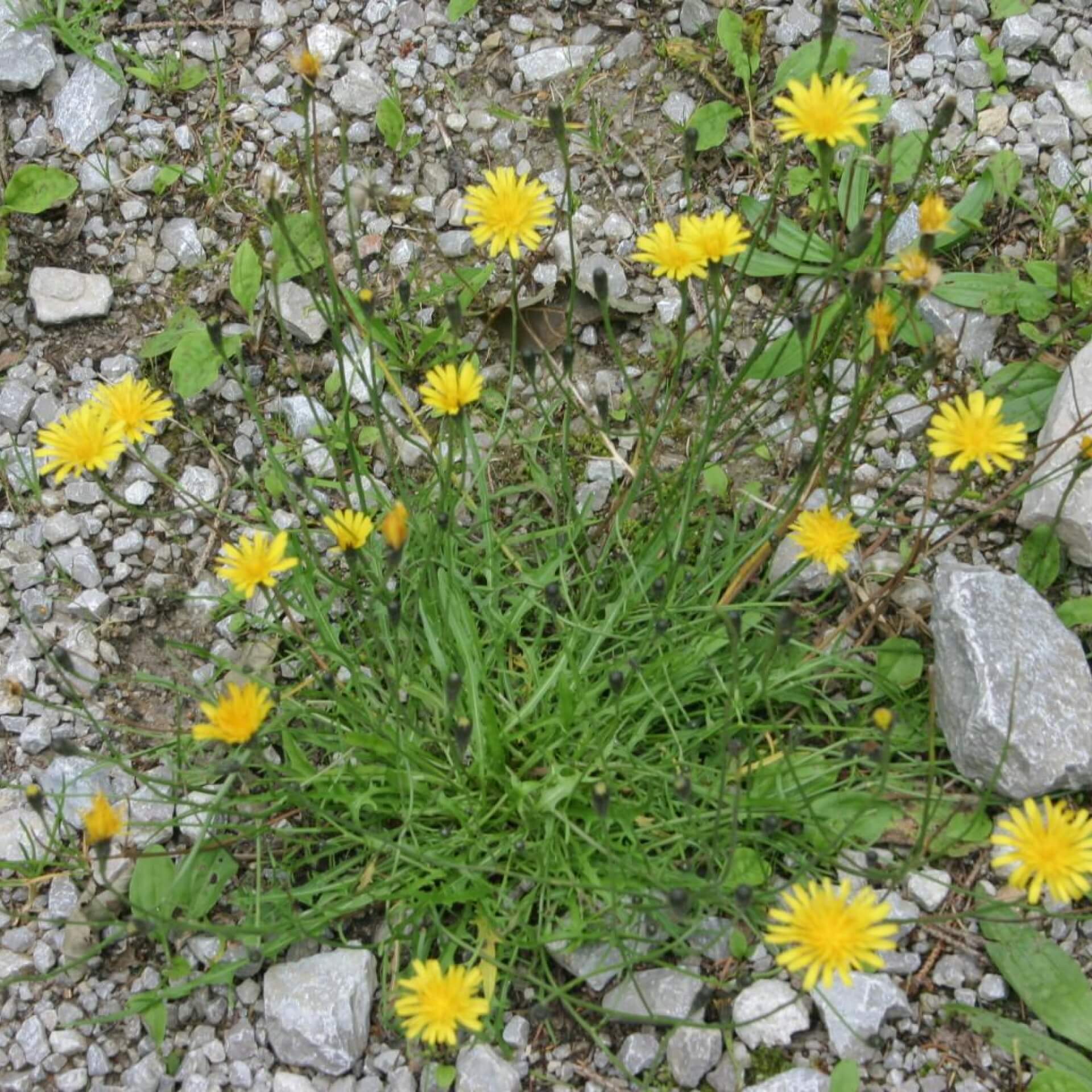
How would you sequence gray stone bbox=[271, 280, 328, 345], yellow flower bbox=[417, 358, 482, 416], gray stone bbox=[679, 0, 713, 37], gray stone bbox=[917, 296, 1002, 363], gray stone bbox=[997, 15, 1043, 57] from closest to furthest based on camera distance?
yellow flower bbox=[417, 358, 482, 416] < gray stone bbox=[917, 296, 1002, 363] < gray stone bbox=[271, 280, 328, 345] < gray stone bbox=[997, 15, 1043, 57] < gray stone bbox=[679, 0, 713, 37]

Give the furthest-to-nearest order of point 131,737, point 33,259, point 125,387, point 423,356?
1. point 33,259
2. point 423,356
3. point 131,737
4. point 125,387

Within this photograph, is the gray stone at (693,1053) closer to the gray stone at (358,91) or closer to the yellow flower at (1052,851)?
the yellow flower at (1052,851)

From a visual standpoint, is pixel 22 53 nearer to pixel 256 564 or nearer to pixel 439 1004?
pixel 256 564

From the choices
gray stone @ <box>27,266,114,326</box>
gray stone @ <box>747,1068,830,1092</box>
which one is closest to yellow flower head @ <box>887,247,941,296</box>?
gray stone @ <box>747,1068,830,1092</box>

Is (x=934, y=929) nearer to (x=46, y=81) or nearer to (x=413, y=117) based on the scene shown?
(x=413, y=117)

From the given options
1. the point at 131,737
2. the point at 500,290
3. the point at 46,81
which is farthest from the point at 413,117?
the point at 131,737

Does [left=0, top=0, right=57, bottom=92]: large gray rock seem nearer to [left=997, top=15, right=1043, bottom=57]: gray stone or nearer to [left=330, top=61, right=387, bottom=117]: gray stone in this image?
[left=330, top=61, right=387, bottom=117]: gray stone
